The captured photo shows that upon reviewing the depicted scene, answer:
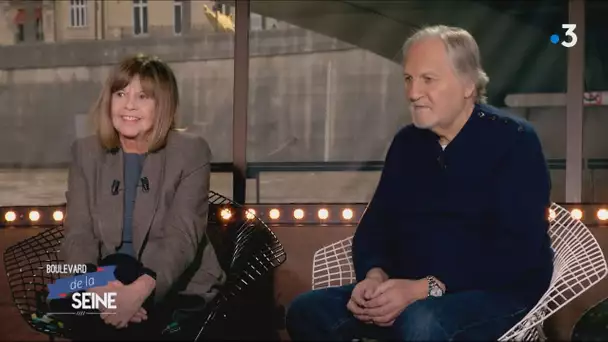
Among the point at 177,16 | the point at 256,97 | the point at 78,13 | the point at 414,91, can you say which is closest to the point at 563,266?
the point at 414,91

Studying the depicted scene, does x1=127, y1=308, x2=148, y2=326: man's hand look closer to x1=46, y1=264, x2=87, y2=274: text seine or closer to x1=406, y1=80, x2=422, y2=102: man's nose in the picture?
x1=46, y1=264, x2=87, y2=274: text seine

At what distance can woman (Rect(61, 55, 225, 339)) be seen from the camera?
288 centimetres

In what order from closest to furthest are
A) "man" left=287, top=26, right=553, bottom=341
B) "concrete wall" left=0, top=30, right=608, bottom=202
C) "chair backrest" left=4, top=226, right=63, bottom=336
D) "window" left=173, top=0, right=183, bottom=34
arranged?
"man" left=287, top=26, right=553, bottom=341
"chair backrest" left=4, top=226, right=63, bottom=336
"concrete wall" left=0, top=30, right=608, bottom=202
"window" left=173, top=0, right=183, bottom=34

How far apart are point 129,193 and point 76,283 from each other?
1.28 feet

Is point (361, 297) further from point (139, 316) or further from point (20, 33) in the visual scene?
point (20, 33)

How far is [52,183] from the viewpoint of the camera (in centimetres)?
443

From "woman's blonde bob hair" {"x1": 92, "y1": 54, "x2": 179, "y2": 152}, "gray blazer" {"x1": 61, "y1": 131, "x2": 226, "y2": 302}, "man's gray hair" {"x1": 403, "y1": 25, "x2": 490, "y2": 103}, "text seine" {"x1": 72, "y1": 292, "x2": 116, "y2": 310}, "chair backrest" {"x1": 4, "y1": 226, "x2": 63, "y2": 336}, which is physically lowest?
"chair backrest" {"x1": 4, "y1": 226, "x2": 63, "y2": 336}

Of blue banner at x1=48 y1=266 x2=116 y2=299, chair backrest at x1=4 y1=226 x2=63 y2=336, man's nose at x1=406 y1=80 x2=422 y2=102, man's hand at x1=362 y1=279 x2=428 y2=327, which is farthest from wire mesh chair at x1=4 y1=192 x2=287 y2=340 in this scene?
man's nose at x1=406 y1=80 x2=422 y2=102

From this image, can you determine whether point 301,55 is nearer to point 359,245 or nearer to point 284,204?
point 284,204

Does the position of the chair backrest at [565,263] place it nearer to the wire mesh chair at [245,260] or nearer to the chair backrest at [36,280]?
the wire mesh chair at [245,260]

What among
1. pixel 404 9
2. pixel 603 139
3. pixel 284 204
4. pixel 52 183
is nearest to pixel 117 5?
pixel 52 183

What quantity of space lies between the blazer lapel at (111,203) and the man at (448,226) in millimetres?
671

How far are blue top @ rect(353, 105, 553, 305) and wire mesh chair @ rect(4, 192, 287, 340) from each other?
551mm

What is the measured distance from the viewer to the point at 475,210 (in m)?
2.71
